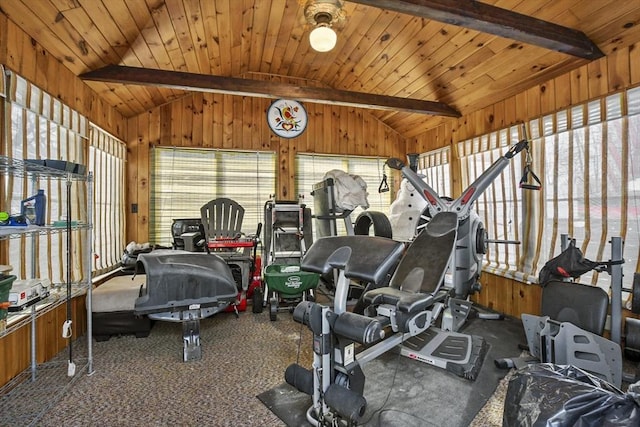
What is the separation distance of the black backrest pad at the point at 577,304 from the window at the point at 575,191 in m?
0.68

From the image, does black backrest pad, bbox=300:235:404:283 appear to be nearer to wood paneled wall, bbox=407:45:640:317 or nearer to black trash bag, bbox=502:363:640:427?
black trash bag, bbox=502:363:640:427

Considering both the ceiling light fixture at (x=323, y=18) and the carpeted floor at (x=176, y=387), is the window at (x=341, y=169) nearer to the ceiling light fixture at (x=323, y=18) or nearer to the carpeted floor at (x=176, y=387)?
the ceiling light fixture at (x=323, y=18)

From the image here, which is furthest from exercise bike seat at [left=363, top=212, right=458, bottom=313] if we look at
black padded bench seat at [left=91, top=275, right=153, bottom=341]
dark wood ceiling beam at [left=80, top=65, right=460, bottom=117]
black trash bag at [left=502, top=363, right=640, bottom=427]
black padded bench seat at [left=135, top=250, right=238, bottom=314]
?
black padded bench seat at [left=91, top=275, right=153, bottom=341]

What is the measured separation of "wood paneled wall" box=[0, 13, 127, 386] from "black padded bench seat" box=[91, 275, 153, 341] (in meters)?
0.19

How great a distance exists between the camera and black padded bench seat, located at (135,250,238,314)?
2.37 m

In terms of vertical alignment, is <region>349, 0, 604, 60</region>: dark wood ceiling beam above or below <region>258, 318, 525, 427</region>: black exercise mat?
above

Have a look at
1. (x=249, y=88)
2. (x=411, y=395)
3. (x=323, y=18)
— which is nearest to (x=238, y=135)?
(x=249, y=88)

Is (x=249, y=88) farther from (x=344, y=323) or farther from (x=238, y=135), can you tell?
(x=344, y=323)

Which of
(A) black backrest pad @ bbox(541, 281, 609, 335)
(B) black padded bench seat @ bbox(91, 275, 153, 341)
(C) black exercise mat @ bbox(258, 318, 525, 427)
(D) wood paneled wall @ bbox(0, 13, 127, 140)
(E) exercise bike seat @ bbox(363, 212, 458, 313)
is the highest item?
(D) wood paneled wall @ bbox(0, 13, 127, 140)

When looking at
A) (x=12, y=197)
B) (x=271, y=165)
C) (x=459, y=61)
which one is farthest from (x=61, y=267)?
(x=459, y=61)

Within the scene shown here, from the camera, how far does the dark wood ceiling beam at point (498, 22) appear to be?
7.18 feet

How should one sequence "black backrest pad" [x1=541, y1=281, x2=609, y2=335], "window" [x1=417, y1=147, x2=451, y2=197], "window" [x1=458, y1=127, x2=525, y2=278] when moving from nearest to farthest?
"black backrest pad" [x1=541, y1=281, x2=609, y2=335] → "window" [x1=458, y1=127, x2=525, y2=278] → "window" [x1=417, y1=147, x2=451, y2=197]

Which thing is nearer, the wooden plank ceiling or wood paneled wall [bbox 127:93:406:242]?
the wooden plank ceiling

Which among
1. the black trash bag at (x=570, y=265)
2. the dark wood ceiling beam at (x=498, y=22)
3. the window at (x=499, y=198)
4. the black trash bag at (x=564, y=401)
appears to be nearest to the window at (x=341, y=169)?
the window at (x=499, y=198)
